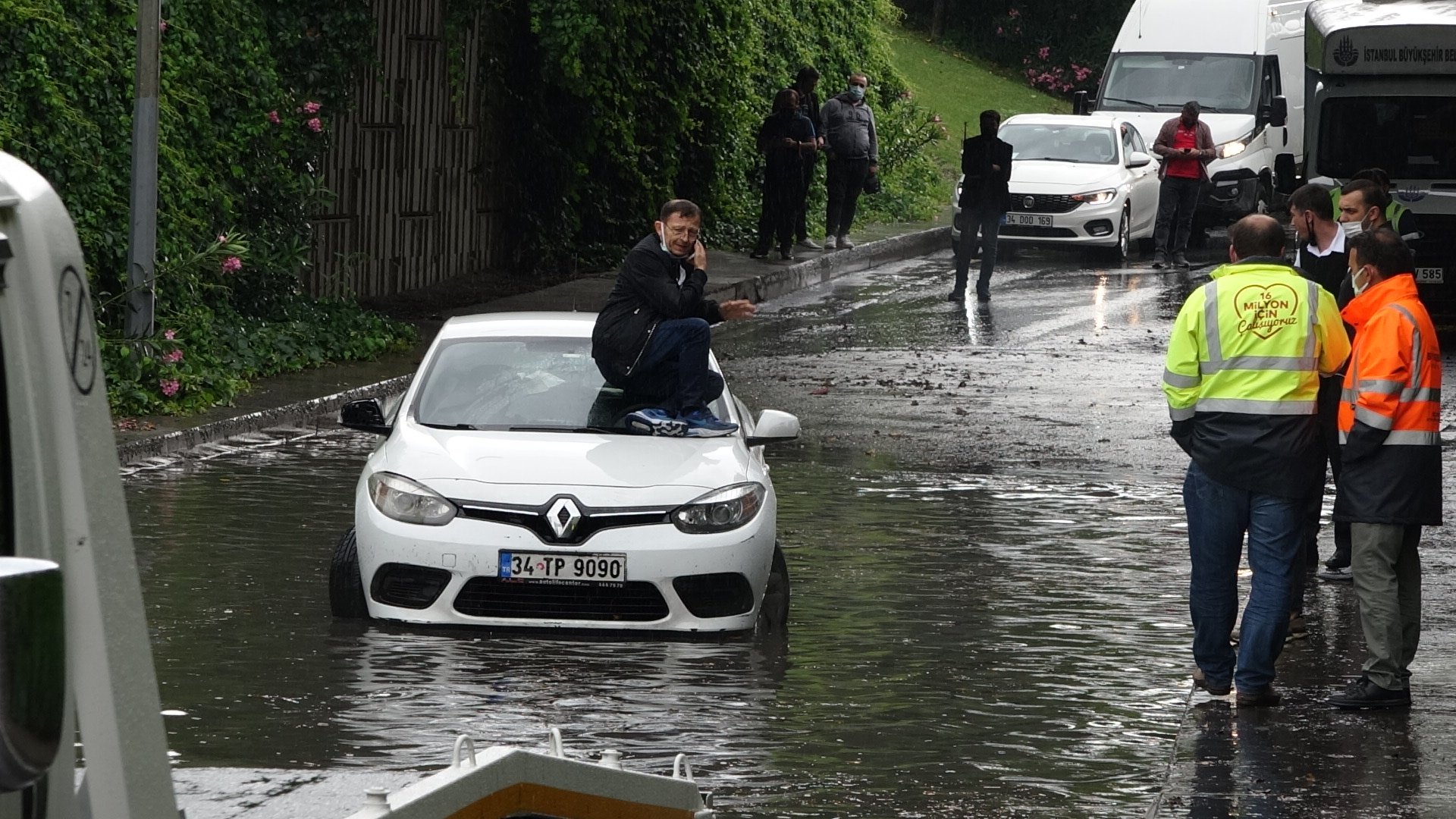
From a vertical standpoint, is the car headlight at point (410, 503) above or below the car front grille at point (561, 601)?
above

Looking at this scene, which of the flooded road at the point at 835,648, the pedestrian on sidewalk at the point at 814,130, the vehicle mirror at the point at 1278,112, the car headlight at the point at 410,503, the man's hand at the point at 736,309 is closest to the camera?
the flooded road at the point at 835,648

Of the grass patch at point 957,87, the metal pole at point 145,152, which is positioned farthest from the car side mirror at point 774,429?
the grass patch at point 957,87

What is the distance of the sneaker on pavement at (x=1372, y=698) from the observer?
7496mm

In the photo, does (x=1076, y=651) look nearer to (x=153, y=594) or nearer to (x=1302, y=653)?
(x=1302, y=653)

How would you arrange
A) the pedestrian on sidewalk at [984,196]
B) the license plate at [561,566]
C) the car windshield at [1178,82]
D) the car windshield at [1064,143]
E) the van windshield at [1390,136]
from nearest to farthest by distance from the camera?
the license plate at [561,566] → the van windshield at [1390,136] → the pedestrian on sidewalk at [984,196] → the car windshield at [1064,143] → the car windshield at [1178,82]

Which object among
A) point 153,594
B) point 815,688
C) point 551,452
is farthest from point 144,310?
point 815,688

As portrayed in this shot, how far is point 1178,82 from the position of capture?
1211 inches

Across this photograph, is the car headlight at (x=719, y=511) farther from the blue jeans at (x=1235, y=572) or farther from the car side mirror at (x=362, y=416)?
the blue jeans at (x=1235, y=572)

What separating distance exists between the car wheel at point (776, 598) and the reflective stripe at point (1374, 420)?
2408mm

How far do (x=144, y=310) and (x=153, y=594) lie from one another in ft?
18.6

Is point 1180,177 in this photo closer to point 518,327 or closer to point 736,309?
point 736,309

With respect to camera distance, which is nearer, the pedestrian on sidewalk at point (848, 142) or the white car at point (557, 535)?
the white car at point (557, 535)

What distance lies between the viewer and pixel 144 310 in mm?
14422

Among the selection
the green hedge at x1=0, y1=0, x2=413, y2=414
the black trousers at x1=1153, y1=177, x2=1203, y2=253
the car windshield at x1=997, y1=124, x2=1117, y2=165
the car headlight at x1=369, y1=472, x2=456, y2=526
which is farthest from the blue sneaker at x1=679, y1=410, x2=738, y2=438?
the car windshield at x1=997, y1=124, x2=1117, y2=165
